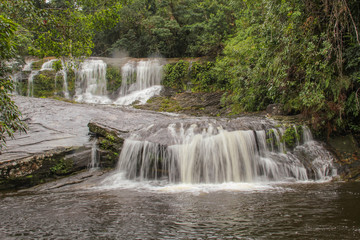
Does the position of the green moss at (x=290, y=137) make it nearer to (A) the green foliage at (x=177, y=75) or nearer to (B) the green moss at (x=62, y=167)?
(B) the green moss at (x=62, y=167)

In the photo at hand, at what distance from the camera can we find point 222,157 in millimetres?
7531

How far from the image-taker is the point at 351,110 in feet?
24.7

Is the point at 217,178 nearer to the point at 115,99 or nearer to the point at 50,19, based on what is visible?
the point at 50,19

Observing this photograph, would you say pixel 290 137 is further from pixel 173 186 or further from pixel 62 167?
pixel 62 167

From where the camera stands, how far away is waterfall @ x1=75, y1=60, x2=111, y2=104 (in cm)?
1953

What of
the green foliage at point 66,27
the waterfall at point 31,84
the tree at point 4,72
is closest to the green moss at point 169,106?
the green foliage at point 66,27

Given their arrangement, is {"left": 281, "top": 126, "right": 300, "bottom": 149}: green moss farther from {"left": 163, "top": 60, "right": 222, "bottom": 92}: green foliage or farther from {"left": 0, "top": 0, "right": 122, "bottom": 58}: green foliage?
{"left": 163, "top": 60, "right": 222, "bottom": 92}: green foliage

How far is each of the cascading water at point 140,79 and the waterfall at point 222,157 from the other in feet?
36.9

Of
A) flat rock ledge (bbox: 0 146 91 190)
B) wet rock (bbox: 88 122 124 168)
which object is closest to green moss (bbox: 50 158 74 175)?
flat rock ledge (bbox: 0 146 91 190)

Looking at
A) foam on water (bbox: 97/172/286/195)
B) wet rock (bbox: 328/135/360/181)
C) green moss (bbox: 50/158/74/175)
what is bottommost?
foam on water (bbox: 97/172/286/195)

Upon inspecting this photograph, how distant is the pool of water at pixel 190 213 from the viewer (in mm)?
3324

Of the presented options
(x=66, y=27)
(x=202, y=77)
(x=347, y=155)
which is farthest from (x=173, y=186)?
(x=202, y=77)

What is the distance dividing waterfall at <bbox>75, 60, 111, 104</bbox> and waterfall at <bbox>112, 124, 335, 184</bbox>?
12.6 metres

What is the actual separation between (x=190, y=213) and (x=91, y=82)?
60.1 ft
